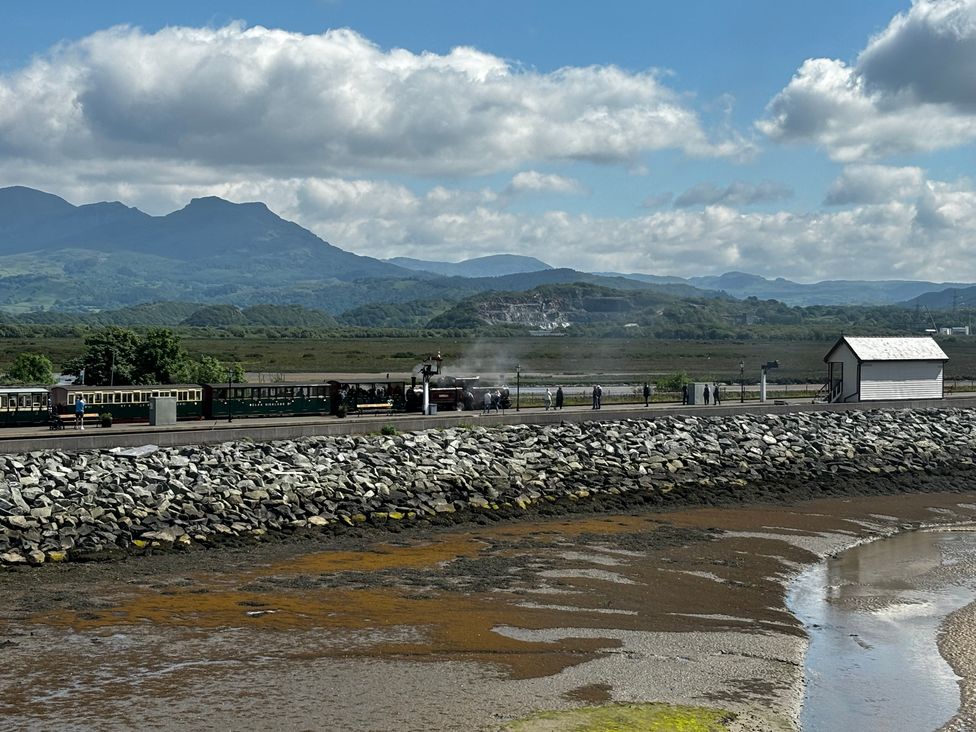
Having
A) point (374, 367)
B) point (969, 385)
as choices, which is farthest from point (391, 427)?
point (374, 367)

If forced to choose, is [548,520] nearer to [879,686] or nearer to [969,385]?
[879,686]

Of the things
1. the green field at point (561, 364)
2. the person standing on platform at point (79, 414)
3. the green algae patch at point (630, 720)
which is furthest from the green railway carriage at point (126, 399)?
the green field at point (561, 364)

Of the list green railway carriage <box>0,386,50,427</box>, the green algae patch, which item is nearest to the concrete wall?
green railway carriage <box>0,386,50,427</box>

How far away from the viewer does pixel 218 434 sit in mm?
46906

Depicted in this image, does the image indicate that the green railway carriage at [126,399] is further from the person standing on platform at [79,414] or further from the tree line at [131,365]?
the tree line at [131,365]

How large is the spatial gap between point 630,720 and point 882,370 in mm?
55190

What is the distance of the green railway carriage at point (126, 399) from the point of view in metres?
53.4

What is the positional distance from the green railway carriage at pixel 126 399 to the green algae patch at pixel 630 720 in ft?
121

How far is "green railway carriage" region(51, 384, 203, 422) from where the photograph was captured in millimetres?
53438

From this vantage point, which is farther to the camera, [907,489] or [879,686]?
[907,489]

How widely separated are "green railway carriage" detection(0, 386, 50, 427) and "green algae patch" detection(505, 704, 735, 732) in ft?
124

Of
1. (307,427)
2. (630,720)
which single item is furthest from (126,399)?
(630,720)

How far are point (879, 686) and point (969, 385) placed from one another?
81.9 metres

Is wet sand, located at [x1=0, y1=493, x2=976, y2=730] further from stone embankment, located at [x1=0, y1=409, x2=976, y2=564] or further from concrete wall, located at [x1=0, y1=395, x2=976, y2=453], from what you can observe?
concrete wall, located at [x1=0, y1=395, x2=976, y2=453]
